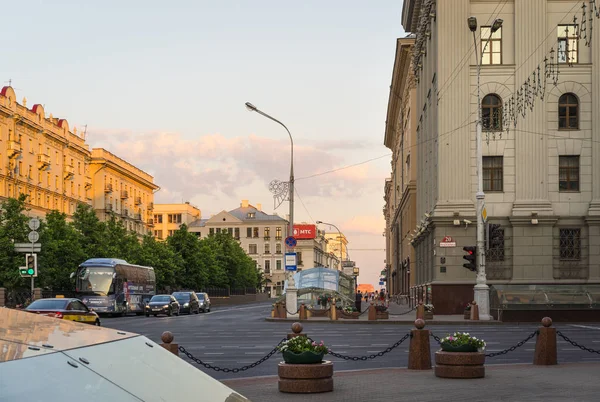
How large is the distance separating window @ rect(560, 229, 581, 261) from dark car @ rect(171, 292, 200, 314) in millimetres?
29018

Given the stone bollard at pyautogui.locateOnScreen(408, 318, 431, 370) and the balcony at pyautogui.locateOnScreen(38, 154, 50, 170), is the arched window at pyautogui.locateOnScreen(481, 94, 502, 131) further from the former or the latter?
the balcony at pyautogui.locateOnScreen(38, 154, 50, 170)

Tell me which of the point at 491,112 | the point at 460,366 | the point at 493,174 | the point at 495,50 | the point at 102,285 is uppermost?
the point at 495,50

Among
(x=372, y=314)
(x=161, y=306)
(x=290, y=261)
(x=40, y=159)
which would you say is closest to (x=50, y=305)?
(x=290, y=261)

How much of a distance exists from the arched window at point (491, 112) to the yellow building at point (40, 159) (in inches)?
1902

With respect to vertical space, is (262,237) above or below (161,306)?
above

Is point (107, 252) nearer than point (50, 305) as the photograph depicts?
No

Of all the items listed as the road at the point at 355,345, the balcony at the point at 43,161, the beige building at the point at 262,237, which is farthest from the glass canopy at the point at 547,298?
the beige building at the point at 262,237

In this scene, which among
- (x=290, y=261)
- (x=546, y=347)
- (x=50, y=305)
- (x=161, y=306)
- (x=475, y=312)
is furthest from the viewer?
(x=161, y=306)

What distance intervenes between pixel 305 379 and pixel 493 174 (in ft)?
108

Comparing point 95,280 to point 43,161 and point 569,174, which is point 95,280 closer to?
point 569,174

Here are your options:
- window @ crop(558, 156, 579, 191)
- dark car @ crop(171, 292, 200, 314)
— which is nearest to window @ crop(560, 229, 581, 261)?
window @ crop(558, 156, 579, 191)

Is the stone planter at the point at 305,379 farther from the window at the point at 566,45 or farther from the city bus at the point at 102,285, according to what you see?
the city bus at the point at 102,285

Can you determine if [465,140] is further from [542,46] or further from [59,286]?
[59,286]

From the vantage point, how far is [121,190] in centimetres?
11894
